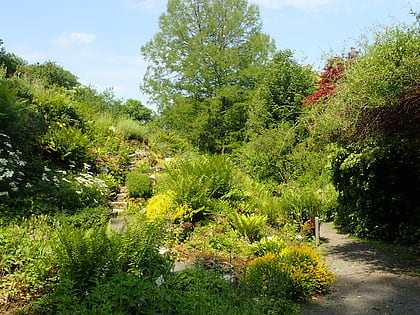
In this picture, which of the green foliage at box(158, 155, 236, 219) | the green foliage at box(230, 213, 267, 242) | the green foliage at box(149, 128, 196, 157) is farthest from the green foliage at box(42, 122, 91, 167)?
the green foliage at box(230, 213, 267, 242)

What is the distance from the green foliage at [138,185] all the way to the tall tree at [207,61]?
375 inches

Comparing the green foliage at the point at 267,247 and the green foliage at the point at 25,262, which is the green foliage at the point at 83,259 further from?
the green foliage at the point at 267,247

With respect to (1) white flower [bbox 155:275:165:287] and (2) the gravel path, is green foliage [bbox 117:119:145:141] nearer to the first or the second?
(2) the gravel path

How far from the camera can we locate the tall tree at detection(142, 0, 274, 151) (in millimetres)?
18703

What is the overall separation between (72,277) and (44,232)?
1.70 m

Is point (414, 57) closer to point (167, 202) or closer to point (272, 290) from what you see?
point (272, 290)

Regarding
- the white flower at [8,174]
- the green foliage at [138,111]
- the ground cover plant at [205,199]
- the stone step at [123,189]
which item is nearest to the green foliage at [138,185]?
the ground cover plant at [205,199]

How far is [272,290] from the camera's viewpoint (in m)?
4.13

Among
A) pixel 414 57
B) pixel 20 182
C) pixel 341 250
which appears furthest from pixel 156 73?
pixel 414 57

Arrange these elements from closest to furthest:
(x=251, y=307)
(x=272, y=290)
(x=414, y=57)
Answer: (x=251, y=307) → (x=272, y=290) → (x=414, y=57)

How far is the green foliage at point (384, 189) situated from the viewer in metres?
Result: 6.97

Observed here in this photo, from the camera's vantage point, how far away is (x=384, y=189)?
7387 mm

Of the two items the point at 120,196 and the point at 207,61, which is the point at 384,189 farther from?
the point at 207,61

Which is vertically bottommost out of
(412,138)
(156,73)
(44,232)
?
(44,232)
